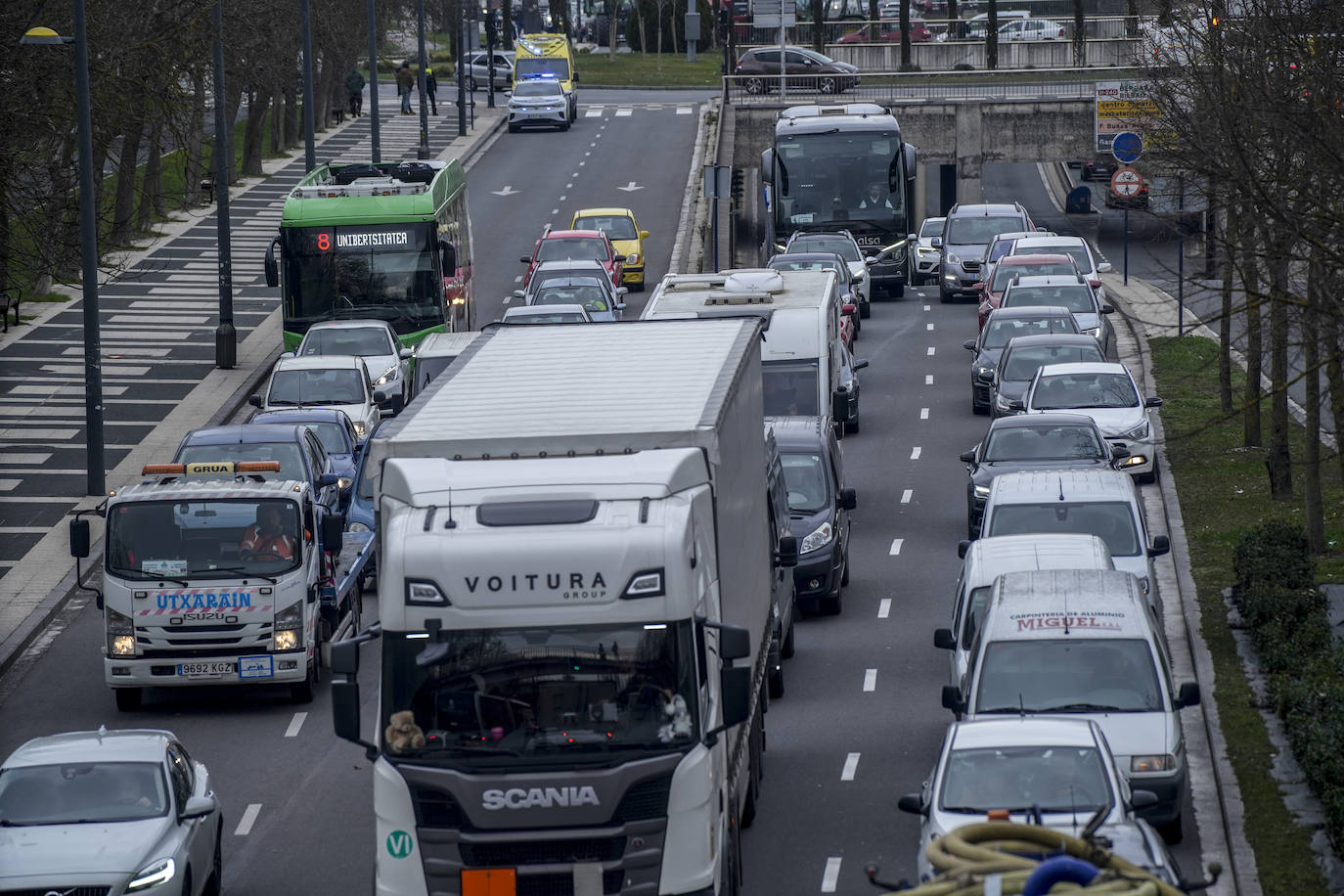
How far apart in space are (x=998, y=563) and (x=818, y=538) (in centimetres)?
396

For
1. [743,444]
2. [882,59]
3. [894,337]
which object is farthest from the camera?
[882,59]

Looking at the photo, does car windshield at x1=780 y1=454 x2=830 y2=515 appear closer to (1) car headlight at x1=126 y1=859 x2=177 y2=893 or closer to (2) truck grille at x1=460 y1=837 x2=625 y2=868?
(1) car headlight at x1=126 y1=859 x2=177 y2=893

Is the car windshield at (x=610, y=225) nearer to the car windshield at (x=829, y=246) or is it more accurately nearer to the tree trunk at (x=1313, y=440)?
the car windshield at (x=829, y=246)

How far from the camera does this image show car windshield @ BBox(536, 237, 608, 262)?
140ft

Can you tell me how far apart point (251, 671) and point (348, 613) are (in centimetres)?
259

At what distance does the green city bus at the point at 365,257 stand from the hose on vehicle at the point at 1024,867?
26188mm

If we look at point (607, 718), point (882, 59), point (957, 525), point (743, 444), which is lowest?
point (957, 525)

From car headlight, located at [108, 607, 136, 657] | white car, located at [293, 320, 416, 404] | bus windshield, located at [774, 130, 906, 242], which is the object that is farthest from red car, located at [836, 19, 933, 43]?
car headlight, located at [108, 607, 136, 657]

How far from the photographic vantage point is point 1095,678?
15281 mm

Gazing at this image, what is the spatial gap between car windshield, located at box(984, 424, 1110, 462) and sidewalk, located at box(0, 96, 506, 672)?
37.9ft

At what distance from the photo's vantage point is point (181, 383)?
36.3 metres

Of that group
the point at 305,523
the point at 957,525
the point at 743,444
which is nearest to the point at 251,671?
the point at 305,523

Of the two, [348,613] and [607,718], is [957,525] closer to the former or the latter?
[348,613]

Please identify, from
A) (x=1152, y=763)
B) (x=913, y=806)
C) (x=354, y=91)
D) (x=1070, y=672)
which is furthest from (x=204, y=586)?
(x=354, y=91)
